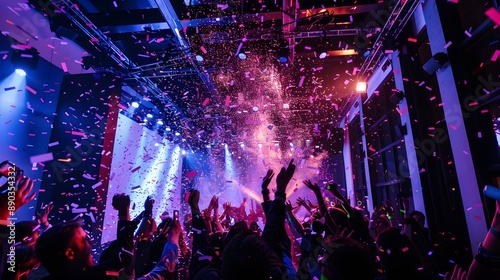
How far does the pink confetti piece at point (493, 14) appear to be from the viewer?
2954 millimetres

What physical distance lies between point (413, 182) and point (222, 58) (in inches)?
194

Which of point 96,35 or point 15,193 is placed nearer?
point 15,193

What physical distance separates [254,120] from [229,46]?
5.58 metres

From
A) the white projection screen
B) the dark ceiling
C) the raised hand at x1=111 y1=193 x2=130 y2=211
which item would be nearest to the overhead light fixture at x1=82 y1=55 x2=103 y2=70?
the dark ceiling

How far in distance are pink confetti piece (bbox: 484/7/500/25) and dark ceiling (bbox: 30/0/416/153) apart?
84.7 inches

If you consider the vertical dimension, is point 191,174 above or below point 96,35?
below

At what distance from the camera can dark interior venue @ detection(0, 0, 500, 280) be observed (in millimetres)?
1453

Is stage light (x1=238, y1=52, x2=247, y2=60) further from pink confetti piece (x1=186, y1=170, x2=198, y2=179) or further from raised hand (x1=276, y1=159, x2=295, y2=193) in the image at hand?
pink confetti piece (x1=186, y1=170, x2=198, y2=179)

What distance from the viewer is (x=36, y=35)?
19.3 feet

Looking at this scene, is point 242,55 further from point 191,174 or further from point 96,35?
point 191,174

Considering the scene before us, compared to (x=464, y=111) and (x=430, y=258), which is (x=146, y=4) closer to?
(x=464, y=111)

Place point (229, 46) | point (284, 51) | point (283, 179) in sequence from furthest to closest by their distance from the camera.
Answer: point (229, 46) → point (284, 51) → point (283, 179)

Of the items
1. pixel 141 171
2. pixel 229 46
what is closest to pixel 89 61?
pixel 229 46

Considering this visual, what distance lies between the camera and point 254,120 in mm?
11594
